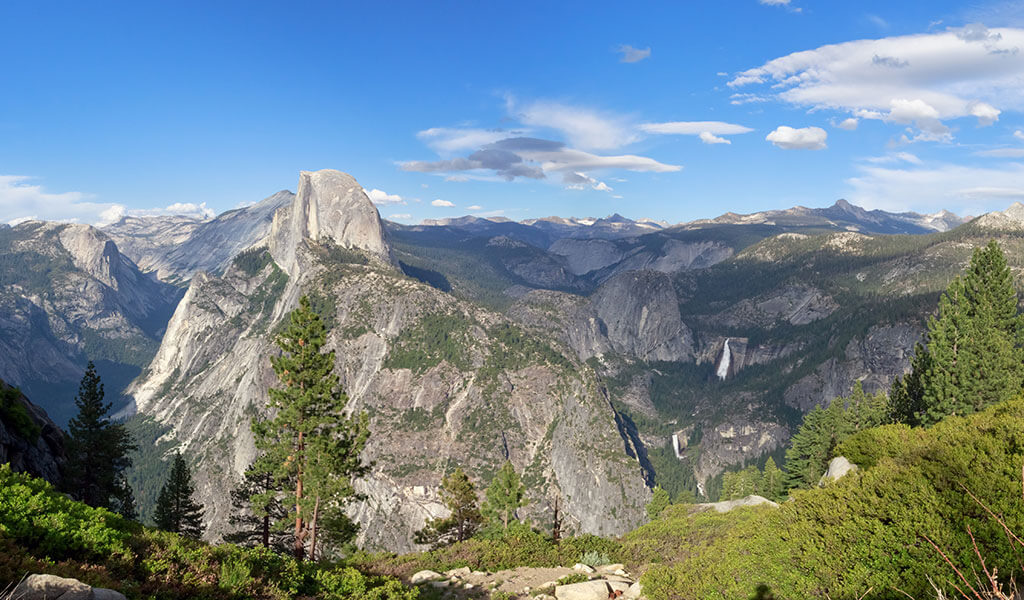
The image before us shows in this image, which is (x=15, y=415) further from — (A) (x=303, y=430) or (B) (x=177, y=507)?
(A) (x=303, y=430)

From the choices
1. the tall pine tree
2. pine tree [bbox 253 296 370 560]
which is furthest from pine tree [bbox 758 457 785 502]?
pine tree [bbox 253 296 370 560]

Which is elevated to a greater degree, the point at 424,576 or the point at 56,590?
the point at 56,590

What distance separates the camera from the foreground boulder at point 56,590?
988 cm

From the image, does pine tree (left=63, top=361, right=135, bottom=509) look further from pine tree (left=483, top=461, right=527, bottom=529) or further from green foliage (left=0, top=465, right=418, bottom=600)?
green foliage (left=0, top=465, right=418, bottom=600)

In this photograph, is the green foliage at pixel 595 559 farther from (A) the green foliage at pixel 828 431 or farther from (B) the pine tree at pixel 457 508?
(A) the green foliage at pixel 828 431

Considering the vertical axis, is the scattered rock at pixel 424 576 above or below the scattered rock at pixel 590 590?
below

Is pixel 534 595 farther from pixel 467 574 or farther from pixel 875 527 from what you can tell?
pixel 875 527

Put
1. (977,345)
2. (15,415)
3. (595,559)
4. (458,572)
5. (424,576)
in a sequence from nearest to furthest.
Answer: (424,576)
(458,572)
(595,559)
(15,415)
(977,345)

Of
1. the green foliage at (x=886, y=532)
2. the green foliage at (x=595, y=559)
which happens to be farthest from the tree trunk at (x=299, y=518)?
the green foliage at (x=886, y=532)

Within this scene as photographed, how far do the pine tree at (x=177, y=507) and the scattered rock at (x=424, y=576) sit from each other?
41.1 metres

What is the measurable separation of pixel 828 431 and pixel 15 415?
8846cm

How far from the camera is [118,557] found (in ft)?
45.8

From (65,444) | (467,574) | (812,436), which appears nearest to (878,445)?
(467,574)

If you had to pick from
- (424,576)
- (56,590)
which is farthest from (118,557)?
(424,576)
